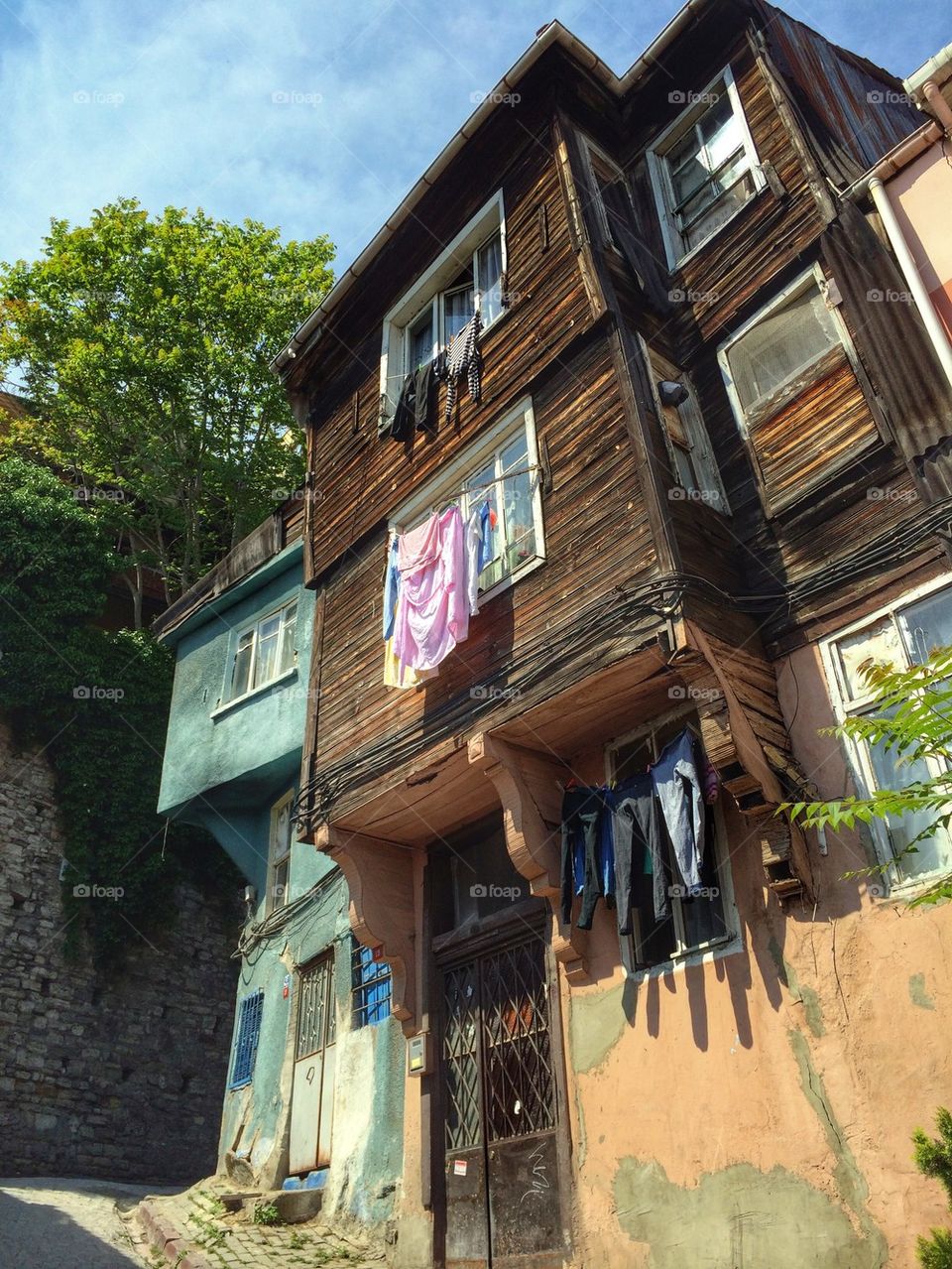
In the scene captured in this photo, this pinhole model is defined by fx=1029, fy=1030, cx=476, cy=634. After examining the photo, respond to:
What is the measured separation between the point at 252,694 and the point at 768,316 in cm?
904

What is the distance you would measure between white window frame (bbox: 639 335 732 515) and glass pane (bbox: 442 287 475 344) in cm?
325

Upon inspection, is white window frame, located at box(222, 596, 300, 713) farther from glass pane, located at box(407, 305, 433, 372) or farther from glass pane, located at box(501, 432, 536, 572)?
glass pane, located at box(501, 432, 536, 572)

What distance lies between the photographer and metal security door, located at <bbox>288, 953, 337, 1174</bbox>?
11.9 m

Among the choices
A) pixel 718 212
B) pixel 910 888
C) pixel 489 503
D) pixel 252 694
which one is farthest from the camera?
pixel 252 694

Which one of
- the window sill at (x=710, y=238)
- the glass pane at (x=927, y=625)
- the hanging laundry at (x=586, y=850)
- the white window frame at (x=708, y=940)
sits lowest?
the white window frame at (x=708, y=940)

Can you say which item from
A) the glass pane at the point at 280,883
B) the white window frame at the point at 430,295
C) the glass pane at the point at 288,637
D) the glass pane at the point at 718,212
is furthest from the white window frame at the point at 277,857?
the glass pane at the point at 718,212

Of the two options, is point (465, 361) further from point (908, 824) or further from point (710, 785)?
point (908, 824)

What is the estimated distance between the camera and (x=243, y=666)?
1614 centimetres

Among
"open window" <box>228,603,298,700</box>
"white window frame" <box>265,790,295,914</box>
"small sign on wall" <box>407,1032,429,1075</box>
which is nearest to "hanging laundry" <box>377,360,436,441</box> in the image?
"open window" <box>228,603,298,700</box>

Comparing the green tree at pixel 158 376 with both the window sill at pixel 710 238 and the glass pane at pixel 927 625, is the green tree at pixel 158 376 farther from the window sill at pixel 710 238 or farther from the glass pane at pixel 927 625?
the glass pane at pixel 927 625

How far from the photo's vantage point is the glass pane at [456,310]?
12835 mm

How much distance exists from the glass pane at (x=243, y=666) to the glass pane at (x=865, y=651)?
33.0ft

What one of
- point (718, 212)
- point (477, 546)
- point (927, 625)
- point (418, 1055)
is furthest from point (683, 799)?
point (718, 212)

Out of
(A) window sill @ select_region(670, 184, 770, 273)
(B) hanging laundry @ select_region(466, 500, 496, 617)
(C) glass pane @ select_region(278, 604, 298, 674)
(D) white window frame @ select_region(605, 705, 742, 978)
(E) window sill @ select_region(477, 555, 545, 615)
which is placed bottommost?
(D) white window frame @ select_region(605, 705, 742, 978)
